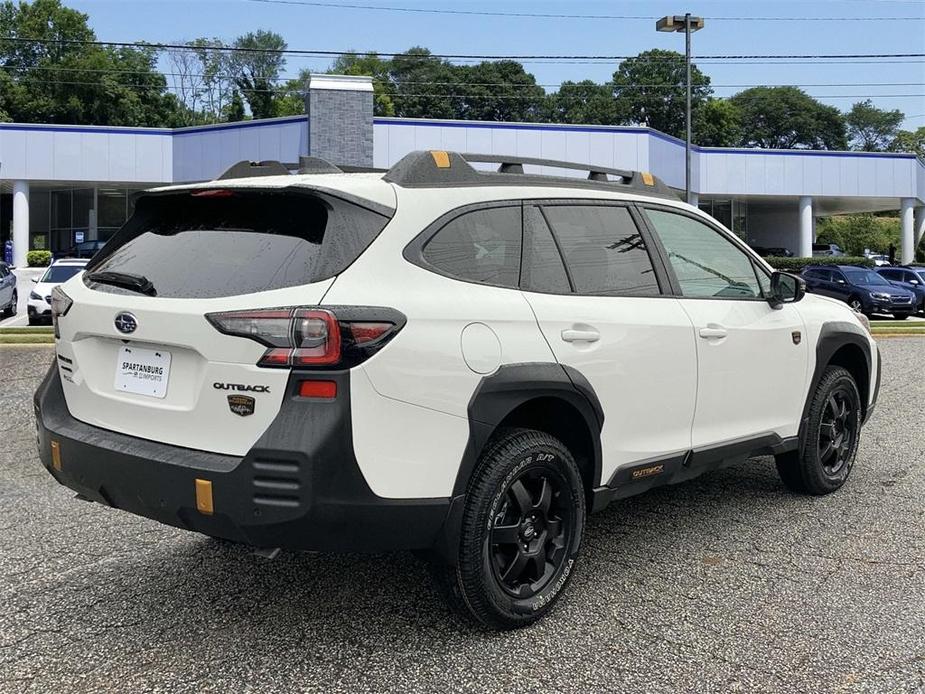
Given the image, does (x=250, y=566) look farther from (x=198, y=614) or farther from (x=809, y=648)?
(x=809, y=648)

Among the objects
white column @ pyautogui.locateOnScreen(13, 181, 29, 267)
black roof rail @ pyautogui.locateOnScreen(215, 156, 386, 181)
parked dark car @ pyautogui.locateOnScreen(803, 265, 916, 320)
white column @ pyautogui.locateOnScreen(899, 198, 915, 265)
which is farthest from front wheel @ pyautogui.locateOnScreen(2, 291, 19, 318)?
white column @ pyautogui.locateOnScreen(899, 198, 915, 265)

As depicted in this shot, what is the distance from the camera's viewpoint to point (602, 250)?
392 centimetres

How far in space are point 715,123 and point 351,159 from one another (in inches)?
2953

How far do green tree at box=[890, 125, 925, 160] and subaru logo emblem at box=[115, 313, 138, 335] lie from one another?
128m

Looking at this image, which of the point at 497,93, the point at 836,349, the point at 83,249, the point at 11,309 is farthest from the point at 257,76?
the point at 836,349

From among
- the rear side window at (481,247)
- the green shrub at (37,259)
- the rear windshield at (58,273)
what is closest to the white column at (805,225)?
the rear windshield at (58,273)

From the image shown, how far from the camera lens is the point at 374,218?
3088 mm

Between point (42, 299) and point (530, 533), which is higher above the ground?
point (42, 299)

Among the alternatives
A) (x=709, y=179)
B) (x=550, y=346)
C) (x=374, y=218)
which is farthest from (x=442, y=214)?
(x=709, y=179)

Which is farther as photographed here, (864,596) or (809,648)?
(864,596)

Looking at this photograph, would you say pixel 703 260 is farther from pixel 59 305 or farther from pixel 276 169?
pixel 59 305

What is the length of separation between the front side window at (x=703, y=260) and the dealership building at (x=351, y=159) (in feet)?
69.8

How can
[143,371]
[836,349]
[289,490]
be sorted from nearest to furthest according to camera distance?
[289,490] → [143,371] → [836,349]

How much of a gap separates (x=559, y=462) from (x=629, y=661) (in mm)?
794
